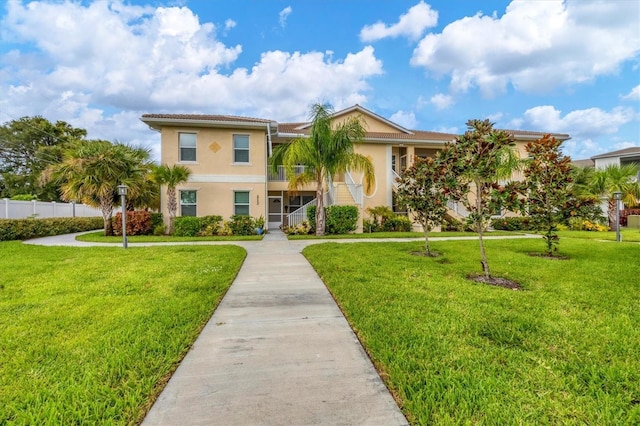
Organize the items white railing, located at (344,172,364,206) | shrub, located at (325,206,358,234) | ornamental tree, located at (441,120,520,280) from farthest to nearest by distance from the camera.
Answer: white railing, located at (344,172,364,206)
shrub, located at (325,206,358,234)
ornamental tree, located at (441,120,520,280)

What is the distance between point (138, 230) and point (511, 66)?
21.9 m

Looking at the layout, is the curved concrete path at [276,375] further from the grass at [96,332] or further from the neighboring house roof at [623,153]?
the neighboring house roof at [623,153]

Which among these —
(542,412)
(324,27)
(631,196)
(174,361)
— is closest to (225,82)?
(324,27)

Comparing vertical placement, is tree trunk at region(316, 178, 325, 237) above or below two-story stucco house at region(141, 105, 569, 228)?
below

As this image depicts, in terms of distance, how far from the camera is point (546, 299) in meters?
4.76

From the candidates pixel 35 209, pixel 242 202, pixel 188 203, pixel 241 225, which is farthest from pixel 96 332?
pixel 35 209

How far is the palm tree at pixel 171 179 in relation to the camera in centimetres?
1411

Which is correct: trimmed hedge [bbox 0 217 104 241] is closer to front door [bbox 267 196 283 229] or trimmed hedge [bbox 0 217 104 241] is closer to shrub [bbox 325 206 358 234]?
front door [bbox 267 196 283 229]

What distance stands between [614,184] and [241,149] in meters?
20.4

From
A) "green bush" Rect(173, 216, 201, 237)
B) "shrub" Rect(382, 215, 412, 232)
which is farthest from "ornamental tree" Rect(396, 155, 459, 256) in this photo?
"green bush" Rect(173, 216, 201, 237)

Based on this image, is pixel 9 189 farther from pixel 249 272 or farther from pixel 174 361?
pixel 174 361

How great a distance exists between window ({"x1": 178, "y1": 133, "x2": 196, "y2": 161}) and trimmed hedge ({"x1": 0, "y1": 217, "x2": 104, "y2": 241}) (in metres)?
7.32

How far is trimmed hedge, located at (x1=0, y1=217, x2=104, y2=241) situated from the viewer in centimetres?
1289

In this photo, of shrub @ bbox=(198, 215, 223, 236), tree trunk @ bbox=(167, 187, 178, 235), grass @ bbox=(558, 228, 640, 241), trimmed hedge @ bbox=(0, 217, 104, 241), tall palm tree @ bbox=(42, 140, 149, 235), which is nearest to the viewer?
grass @ bbox=(558, 228, 640, 241)
